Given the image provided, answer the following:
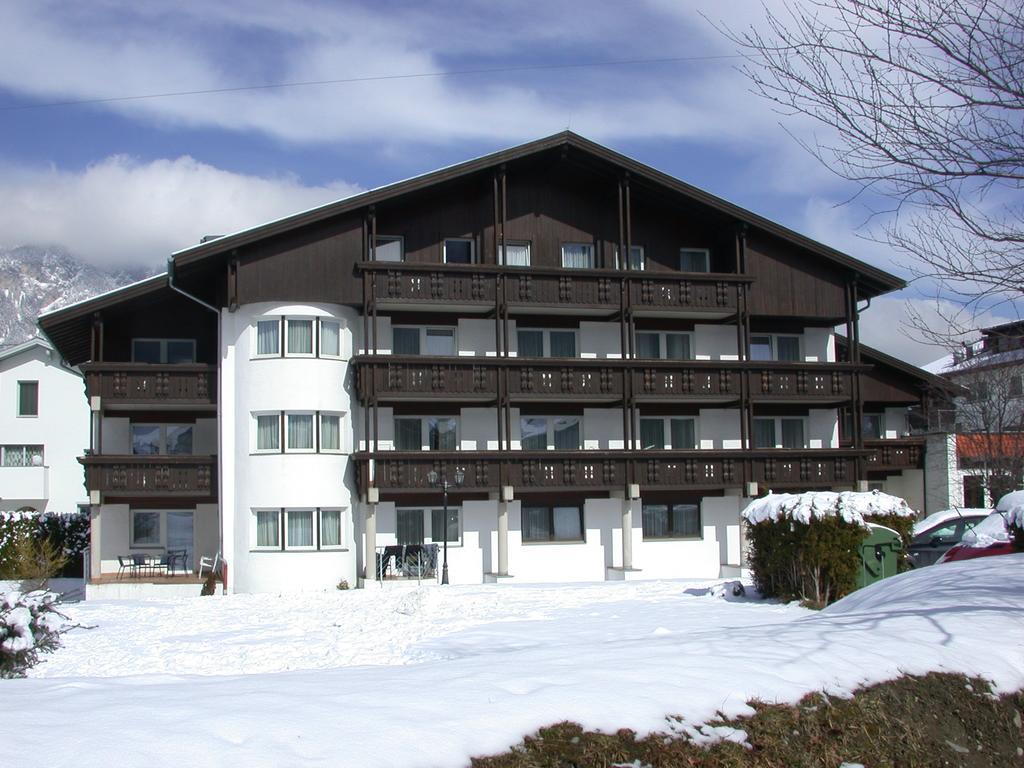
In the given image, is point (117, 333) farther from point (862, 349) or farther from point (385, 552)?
point (862, 349)

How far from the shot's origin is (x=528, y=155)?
1363 inches

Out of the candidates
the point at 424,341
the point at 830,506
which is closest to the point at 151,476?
the point at 424,341

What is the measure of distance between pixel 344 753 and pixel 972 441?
3860 cm

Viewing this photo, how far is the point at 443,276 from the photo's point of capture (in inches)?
1332

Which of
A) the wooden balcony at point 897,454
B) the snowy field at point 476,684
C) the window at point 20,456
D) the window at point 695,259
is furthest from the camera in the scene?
the window at point 20,456

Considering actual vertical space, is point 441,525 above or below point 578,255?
below

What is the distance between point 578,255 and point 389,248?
5.99 metres

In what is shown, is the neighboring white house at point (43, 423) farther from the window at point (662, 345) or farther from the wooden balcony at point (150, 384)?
the window at point (662, 345)

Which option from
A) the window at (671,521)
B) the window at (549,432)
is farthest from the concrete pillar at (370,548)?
the window at (671,521)

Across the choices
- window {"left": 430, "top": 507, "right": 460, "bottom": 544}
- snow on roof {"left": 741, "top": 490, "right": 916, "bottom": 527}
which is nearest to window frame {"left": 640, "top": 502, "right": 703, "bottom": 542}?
window {"left": 430, "top": 507, "right": 460, "bottom": 544}

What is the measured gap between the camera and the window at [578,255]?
3638cm

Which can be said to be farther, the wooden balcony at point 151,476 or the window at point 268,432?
the window at point 268,432

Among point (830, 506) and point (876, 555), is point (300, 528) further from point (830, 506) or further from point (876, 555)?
point (876, 555)

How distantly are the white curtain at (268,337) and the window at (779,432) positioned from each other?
15929 mm
